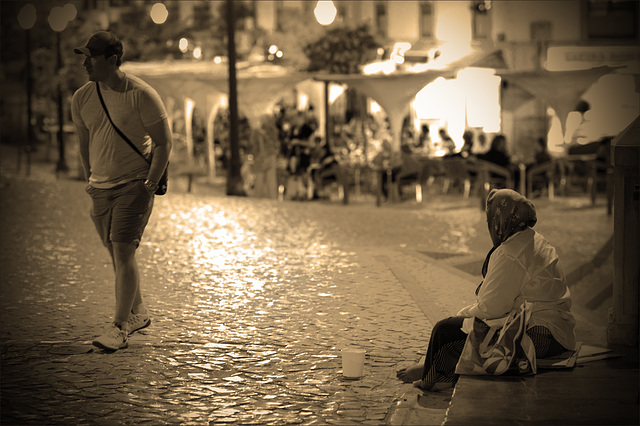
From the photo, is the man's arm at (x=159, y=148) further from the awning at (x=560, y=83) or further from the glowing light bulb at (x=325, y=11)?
the glowing light bulb at (x=325, y=11)

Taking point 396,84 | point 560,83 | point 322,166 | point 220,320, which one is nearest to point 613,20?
point 560,83

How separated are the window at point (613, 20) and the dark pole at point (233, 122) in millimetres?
19446

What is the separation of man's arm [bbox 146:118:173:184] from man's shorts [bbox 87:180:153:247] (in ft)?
0.52

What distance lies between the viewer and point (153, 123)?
280 inches

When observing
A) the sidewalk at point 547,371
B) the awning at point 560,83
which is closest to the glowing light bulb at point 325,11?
the awning at point 560,83

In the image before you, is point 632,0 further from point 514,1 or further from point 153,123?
point 153,123

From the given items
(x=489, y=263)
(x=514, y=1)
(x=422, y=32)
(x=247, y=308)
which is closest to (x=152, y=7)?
(x=422, y=32)

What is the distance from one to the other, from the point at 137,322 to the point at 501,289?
9.76ft

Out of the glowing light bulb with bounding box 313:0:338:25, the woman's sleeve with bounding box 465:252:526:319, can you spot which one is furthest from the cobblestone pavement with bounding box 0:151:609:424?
the glowing light bulb with bounding box 313:0:338:25

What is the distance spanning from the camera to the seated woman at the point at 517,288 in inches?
216

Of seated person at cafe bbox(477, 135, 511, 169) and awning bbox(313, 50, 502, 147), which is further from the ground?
awning bbox(313, 50, 502, 147)

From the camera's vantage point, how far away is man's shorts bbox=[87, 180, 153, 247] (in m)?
7.07

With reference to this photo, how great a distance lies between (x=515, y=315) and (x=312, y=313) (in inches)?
117

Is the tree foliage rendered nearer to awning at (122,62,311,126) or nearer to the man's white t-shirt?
awning at (122,62,311,126)
